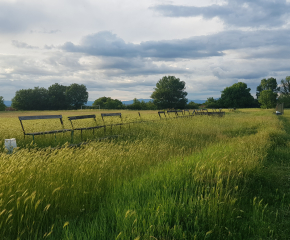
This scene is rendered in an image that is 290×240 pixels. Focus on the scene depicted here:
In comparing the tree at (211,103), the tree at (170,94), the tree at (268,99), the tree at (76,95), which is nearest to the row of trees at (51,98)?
the tree at (76,95)

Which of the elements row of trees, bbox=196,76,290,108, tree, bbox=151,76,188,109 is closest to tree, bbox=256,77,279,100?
row of trees, bbox=196,76,290,108

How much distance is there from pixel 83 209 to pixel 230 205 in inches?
86.0

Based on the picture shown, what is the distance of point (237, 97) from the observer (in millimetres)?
82125

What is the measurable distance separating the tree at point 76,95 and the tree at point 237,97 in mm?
46843

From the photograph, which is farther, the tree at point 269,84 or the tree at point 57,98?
the tree at point 269,84

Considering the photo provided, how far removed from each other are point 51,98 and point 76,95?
8.57 metres

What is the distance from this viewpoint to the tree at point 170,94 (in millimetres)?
69825

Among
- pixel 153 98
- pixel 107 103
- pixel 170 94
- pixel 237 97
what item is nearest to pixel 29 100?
pixel 107 103

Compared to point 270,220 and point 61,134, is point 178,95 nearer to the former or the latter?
point 61,134

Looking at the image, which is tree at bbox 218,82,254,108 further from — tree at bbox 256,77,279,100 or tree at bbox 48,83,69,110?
tree at bbox 48,83,69,110

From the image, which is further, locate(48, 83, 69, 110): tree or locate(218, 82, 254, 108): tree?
locate(218, 82, 254, 108): tree

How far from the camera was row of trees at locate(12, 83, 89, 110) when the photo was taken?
6475cm

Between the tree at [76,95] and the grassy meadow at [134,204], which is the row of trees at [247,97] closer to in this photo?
the tree at [76,95]

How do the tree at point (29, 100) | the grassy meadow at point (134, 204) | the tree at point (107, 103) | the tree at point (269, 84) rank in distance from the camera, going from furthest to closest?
1. the tree at point (269, 84)
2. the tree at point (107, 103)
3. the tree at point (29, 100)
4. the grassy meadow at point (134, 204)
